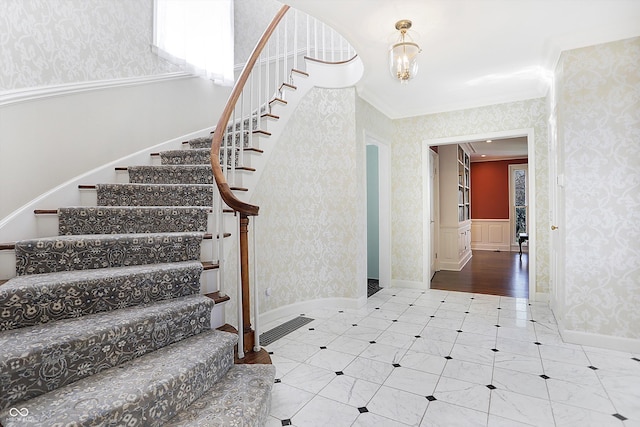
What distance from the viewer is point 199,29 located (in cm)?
397

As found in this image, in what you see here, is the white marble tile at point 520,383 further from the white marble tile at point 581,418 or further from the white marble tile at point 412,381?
the white marble tile at point 412,381

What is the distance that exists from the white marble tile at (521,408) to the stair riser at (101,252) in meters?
2.13

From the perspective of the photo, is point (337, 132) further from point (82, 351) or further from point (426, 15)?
point (82, 351)

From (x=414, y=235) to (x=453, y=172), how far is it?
218cm

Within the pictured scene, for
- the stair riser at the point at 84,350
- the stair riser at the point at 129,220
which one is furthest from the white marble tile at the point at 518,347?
the stair riser at the point at 129,220

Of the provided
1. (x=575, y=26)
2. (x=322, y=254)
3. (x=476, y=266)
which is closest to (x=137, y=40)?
(x=322, y=254)

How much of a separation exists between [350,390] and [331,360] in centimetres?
43

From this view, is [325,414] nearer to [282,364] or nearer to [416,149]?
Result: [282,364]

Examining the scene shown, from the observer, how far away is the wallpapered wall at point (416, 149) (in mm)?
4176

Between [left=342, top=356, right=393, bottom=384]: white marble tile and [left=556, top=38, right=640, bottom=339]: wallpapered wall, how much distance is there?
1725 mm

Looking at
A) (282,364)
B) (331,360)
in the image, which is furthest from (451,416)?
(282,364)

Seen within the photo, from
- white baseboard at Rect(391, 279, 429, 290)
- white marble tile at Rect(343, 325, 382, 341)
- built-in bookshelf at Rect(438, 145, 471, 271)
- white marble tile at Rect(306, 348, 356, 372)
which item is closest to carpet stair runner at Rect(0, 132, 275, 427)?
white marble tile at Rect(306, 348, 356, 372)

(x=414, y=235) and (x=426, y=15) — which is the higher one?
(x=426, y=15)

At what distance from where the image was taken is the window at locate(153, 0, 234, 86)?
3.62 meters
